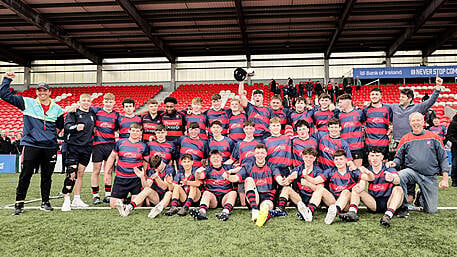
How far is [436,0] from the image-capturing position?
14000 mm

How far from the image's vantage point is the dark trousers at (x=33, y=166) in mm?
4438

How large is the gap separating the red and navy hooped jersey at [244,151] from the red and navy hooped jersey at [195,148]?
0.52 meters

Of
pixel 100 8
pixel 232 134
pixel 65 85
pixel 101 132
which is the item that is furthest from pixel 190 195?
pixel 65 85

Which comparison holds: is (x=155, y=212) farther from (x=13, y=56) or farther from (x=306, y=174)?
(x=13, y=56)

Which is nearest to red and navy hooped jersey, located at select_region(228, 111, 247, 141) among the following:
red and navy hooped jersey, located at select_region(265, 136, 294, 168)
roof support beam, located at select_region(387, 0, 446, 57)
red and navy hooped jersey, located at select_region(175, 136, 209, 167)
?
red and navy hooped jersey, located at select_region(175, 136, 209, 167)

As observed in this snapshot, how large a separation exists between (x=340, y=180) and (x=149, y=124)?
132 inches

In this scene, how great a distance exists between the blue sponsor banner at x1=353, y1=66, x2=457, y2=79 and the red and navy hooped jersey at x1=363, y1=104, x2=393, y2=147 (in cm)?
1380

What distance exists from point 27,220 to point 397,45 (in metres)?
20.9

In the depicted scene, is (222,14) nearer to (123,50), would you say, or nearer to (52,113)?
(123,50)

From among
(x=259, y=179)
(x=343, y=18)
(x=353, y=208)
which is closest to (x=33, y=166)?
(x=259, y=179)

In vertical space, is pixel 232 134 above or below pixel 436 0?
below

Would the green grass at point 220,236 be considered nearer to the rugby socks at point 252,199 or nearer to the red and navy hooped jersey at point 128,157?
the rugby socks at point 252,199

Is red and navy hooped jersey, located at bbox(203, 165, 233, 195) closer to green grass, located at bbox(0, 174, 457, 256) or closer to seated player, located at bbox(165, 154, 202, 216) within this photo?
seated player, located at bbox(165, 154, 202, 216)

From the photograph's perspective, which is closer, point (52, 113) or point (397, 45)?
point (52, 113)
